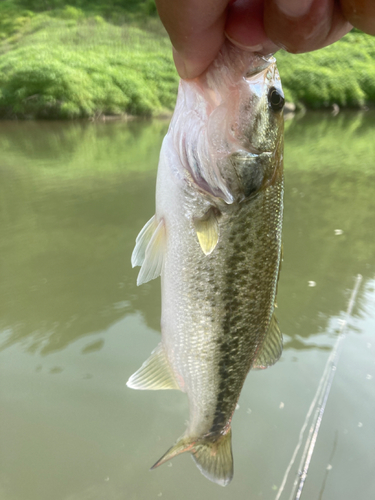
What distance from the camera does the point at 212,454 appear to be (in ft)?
4.26

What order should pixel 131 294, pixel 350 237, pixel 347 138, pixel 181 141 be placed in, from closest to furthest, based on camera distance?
1. pixel 181 141
2. pixel 131 294
3. pixel 350 237
4. pixel 347 138

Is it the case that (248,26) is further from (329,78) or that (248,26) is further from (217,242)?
(329,78)

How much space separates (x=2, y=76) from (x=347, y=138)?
44.2ft

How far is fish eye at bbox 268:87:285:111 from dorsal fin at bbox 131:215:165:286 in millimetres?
466

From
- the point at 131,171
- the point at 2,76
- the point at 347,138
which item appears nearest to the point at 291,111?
the point at 347,138

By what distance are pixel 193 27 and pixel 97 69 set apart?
19108 mm

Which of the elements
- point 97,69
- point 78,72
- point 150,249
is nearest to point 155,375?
point 150,249

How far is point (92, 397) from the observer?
86.9 inches

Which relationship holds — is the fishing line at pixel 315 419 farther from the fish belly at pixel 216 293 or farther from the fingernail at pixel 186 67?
the fingernail at pixel 186 67

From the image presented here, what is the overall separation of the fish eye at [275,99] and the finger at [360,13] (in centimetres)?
32

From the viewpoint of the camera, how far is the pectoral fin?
3.53ft

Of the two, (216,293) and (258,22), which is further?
(216,293)

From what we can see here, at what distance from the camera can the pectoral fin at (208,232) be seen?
1.08m

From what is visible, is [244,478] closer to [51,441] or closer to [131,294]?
[51,441]
